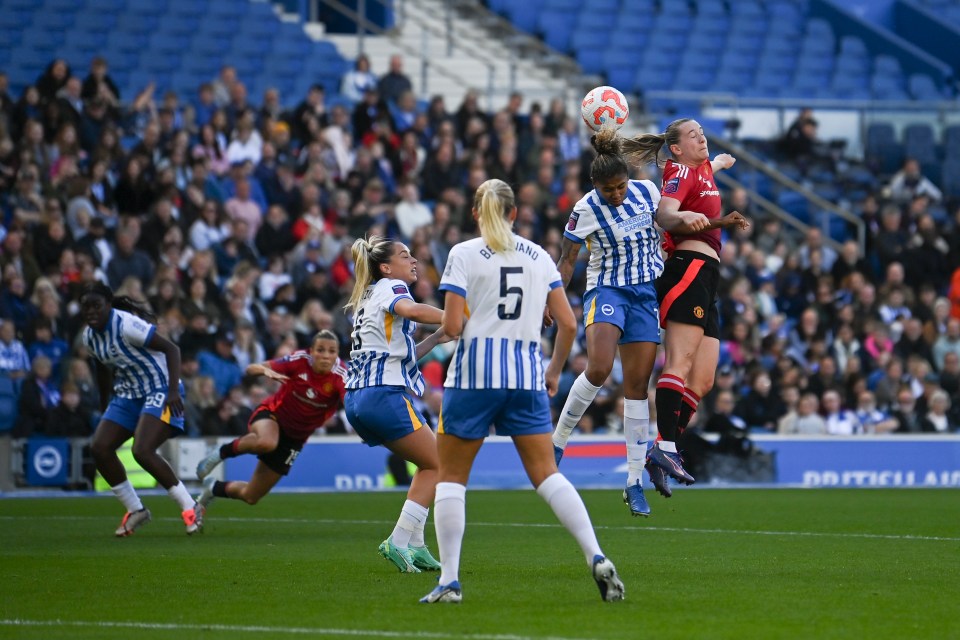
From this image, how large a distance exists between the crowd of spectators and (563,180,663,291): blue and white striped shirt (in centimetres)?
819

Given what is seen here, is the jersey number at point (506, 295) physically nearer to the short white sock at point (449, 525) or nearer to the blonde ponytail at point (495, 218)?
the blonde ponytail at point (495, 218)

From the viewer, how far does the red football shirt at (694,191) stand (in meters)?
11.1

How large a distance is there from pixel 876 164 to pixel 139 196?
13165 millimetres

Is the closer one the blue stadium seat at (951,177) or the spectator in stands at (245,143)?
the spectator in stands at (245,143)

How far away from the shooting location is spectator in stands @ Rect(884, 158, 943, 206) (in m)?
26.6

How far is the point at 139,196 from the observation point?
20516 mm

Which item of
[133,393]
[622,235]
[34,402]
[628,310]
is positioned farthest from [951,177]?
[622,235]

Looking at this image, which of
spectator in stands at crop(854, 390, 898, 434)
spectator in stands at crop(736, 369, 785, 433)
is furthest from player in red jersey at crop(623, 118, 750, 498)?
spectator in stands at crop(854, 390, 898, 434)

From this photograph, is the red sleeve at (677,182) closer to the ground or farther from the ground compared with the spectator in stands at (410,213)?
farther from the ground

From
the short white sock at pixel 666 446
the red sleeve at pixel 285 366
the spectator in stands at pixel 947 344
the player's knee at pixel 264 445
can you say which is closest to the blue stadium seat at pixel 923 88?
the spectator in stands at pixel 947 344

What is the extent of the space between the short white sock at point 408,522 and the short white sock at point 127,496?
4.04 meters

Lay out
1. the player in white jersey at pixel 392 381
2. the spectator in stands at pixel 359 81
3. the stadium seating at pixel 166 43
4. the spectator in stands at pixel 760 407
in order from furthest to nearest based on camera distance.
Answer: the spectator in stands at pixel 359 81
the stadium seating at pixel 166 43
the spectator in stands at pixel 760 407
the player in white jersey at pixel 392 381

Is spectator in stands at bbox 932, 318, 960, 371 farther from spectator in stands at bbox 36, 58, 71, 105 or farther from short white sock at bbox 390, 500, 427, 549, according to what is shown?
short white sock at bbox 390, 500, 427, 549

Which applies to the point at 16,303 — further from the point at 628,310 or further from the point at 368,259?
the point at 628,310
